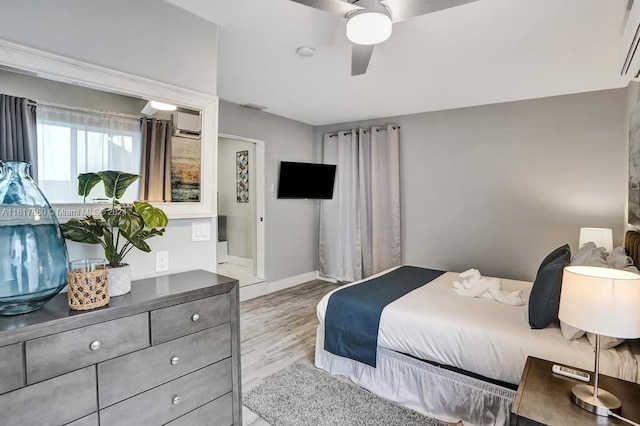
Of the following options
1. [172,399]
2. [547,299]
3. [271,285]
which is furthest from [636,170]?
[271,285]

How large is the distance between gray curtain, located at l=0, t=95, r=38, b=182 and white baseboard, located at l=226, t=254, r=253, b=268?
4387mm

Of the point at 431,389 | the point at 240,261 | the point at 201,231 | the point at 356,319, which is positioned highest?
the point at 201,231

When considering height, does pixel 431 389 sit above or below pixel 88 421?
below

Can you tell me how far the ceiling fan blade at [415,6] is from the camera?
5.08 feet

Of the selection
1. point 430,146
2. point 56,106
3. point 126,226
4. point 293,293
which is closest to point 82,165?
point 56,106

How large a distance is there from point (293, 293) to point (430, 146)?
Answer: 2817 mm

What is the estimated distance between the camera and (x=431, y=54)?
2.60 meters

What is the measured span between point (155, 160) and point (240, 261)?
167 inches

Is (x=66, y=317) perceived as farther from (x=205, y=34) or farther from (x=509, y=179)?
(x=509, y=179)

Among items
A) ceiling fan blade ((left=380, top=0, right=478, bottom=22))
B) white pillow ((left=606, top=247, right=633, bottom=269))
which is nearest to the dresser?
ceiling fan blade ((left=380, top=0, right=478, bottom=22))

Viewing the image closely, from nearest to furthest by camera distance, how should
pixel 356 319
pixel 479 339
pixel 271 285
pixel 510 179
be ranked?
1. pixel 479 339
2. pixel 356 319
3. pixel 510 179
4. pixel 271 285

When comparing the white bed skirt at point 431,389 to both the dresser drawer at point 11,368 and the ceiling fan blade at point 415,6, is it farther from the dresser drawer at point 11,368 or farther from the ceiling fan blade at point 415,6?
the ceiling fan blade at point 415,6

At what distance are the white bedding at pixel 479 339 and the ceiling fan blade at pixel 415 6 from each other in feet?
5.88

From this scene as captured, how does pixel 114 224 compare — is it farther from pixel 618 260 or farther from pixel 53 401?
pixel 618 260
